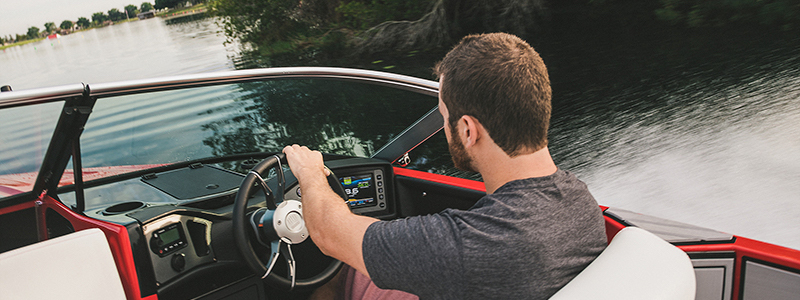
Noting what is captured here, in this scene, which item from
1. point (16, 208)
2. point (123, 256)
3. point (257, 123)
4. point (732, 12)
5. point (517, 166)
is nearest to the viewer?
point (517, 166)

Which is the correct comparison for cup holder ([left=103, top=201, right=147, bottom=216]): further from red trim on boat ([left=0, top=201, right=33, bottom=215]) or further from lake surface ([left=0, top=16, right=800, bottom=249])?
lake surface ([left=0, top=16, right=800, bottom=249])

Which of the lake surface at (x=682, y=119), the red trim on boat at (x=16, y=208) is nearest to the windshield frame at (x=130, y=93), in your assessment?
the red trim on boat at (x=16, y=208)

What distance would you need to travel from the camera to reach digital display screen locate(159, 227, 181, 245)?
129cm

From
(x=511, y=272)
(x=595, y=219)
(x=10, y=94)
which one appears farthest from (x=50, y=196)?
(x=595, y=219)

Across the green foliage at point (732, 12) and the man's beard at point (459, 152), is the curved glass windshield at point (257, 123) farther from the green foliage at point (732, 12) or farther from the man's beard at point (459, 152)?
the green foliage at point (732, 12)

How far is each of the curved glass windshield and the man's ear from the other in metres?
3.95

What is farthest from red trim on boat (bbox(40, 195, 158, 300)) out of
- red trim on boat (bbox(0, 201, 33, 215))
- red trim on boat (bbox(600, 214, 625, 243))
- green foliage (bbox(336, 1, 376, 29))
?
green foliage (bbox(336, 1, 376, 29))

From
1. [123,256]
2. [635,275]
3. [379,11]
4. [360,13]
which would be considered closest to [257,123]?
[360,13]

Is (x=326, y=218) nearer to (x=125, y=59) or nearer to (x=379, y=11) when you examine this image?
(x=379, y=11)

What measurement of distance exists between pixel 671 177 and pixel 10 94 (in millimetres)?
3860

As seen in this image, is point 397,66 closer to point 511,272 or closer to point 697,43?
point 697,43

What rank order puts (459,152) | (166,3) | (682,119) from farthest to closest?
(166,3) → (682,119) → (459,152)

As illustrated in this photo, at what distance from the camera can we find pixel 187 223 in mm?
1355

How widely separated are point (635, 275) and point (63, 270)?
1172mm
